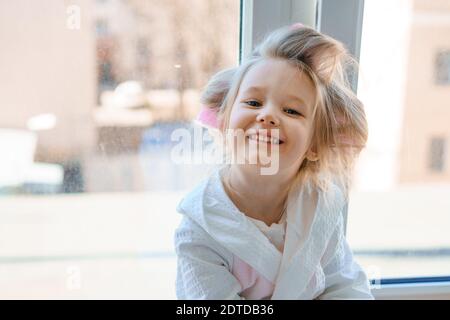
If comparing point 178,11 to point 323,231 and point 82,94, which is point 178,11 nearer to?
point 82,94

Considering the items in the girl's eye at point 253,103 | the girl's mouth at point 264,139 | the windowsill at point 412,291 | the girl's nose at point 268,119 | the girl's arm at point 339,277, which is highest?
the girl's eye at point 253,103

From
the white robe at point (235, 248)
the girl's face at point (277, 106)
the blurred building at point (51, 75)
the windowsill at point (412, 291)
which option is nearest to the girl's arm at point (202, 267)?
the white robe at point (235, 248)

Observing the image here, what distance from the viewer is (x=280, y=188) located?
77 cm

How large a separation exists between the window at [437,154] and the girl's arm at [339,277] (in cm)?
31

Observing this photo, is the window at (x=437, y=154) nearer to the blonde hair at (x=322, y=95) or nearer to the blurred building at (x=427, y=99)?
the blurred building at (x=427, y=99)

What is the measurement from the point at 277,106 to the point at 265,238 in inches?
8.0

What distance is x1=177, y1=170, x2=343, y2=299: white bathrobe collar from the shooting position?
0.71m

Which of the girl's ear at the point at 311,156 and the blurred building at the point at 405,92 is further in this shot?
the blurred building at the point at 405,92

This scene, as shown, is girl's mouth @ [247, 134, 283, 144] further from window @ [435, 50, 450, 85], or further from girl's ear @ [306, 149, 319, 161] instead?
window @ [435, 50, 450, 85]

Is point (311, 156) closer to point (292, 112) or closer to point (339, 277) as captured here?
point (292, 112)

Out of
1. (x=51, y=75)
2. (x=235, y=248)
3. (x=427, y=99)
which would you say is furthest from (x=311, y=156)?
(x=51, y=75)

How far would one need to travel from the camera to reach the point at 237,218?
2.36 feet

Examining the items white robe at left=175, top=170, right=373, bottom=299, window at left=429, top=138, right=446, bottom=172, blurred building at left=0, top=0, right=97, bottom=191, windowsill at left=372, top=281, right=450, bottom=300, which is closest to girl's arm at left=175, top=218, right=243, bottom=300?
white robe at left=175, top=170, right=373, bottom=299

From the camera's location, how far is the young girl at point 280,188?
0.70m
